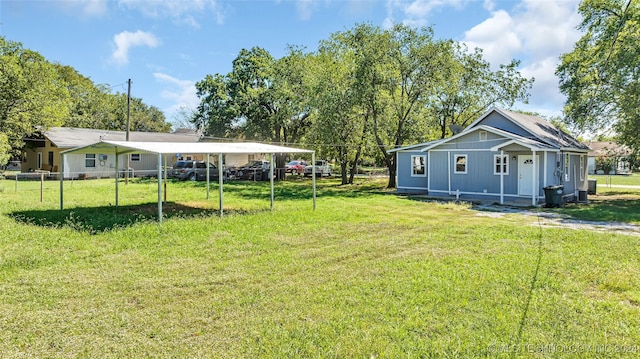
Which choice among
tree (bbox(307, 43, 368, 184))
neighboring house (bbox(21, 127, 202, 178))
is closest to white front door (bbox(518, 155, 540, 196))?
A: tree (bbox(307, 43, 368, 184))

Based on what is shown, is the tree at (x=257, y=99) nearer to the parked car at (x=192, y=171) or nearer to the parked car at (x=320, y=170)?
the parked car at (x=320, y=170)

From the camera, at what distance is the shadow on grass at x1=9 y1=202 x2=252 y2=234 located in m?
8.88

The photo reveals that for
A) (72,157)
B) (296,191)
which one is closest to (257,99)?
(296,191)

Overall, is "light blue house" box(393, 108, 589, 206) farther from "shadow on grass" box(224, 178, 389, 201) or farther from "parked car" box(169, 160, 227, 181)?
"parked car" box(169, 160, 227, 181)

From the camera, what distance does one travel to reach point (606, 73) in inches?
641

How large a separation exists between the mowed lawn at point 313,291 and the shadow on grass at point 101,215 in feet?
0.56

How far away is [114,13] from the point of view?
15.6 m

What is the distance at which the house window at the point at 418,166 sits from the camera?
18508 millimetres

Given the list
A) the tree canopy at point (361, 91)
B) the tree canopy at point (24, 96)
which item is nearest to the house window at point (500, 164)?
the tree canopy at point (361, 91)

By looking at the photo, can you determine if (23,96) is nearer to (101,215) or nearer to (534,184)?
(101,215)

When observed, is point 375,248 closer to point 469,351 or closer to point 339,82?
point 469,351

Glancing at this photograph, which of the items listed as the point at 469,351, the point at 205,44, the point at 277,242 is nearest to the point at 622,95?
the point at 277,242

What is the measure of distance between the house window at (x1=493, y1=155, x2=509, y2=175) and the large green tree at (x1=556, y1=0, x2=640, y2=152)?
3218 millimetres

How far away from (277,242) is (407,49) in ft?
54.2
